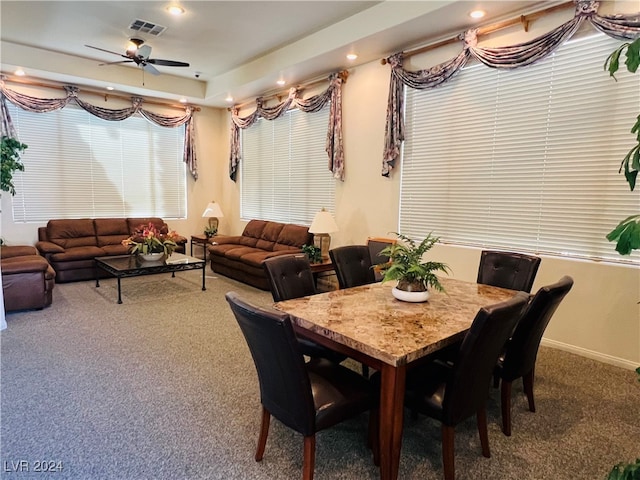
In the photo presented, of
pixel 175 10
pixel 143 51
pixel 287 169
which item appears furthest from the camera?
pixel 287 169

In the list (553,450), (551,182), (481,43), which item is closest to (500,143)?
(551,182)

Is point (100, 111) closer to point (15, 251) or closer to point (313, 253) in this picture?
point (15, 251)

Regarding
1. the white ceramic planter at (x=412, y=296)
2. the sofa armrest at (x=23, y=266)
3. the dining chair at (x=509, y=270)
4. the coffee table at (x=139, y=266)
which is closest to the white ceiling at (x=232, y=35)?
the dining chair at (x=509, y=270)

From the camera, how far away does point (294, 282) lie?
2703 millimetres

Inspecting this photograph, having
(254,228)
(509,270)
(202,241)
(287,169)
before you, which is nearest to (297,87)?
(287,169)

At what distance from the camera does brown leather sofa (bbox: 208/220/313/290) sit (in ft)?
18.7

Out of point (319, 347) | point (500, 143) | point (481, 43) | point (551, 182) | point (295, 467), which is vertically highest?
point (481, 43)

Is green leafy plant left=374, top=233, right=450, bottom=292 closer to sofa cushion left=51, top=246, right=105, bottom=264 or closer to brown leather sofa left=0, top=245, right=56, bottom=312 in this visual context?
brown leather sofa left=0, top=245, right=56, bottom=312

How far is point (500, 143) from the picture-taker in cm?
392

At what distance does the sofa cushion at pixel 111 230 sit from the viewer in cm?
661

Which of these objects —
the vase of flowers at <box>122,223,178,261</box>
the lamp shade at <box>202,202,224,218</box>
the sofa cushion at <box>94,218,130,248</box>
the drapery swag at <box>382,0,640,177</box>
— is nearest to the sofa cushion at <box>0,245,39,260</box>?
the sofa cushion at <box>94,218,130,248</box>

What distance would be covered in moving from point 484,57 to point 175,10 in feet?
10.7

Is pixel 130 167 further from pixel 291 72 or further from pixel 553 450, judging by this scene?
pixel 553 450

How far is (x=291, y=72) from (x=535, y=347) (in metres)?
4.76
